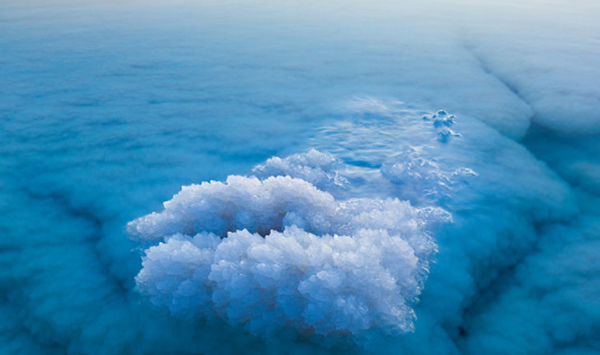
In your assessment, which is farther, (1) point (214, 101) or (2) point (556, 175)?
(1) point (214, 101)

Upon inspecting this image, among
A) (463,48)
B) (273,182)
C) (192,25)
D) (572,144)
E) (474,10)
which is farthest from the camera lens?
(474,10)

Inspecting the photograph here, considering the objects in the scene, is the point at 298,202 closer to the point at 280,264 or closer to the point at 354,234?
the point at 354,234

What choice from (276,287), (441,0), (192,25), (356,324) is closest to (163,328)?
(276,287)

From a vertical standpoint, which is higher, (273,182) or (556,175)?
(273,182)

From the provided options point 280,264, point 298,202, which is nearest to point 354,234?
point 298,202

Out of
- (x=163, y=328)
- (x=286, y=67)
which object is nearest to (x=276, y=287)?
(x=163, y=328)

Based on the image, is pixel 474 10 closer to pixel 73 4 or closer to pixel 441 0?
pixel 441 0

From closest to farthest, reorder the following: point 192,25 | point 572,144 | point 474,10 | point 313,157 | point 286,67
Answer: point 313,157, point 572,144, point 286,67, point 192,25, point 474,10
